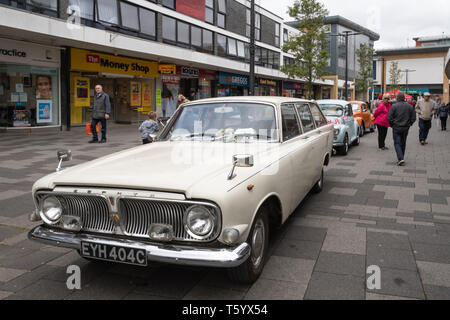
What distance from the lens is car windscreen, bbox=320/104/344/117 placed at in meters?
12.7

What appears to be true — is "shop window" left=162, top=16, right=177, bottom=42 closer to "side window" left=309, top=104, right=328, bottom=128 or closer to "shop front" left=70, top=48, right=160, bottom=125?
"shop front" left=70, top=48, right=160, bottom=125

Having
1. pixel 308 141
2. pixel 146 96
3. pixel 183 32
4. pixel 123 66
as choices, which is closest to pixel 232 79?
pixel 183 32

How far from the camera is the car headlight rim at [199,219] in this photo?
2939mm

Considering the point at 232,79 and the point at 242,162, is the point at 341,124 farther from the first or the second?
the point at 232,79

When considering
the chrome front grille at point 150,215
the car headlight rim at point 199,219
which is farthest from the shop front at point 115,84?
the car headlight rim at point 199,219

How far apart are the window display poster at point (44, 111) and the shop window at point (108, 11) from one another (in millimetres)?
4451

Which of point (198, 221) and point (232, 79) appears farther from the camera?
point (232, 79)

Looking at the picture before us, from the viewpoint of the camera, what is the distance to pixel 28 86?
16.7m

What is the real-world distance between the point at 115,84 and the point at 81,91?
3259mm

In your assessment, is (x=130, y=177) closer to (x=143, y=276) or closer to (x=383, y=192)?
(x=143, y=276)

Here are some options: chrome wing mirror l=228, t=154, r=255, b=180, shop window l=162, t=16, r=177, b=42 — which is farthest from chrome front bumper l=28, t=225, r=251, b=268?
shop window l=162, t=16, r=177, b=42

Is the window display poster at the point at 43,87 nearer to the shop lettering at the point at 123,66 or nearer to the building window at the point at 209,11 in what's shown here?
the shop lettering at the point at 123,66

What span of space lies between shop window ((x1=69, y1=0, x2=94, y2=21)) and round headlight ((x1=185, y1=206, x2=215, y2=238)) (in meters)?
16.8
